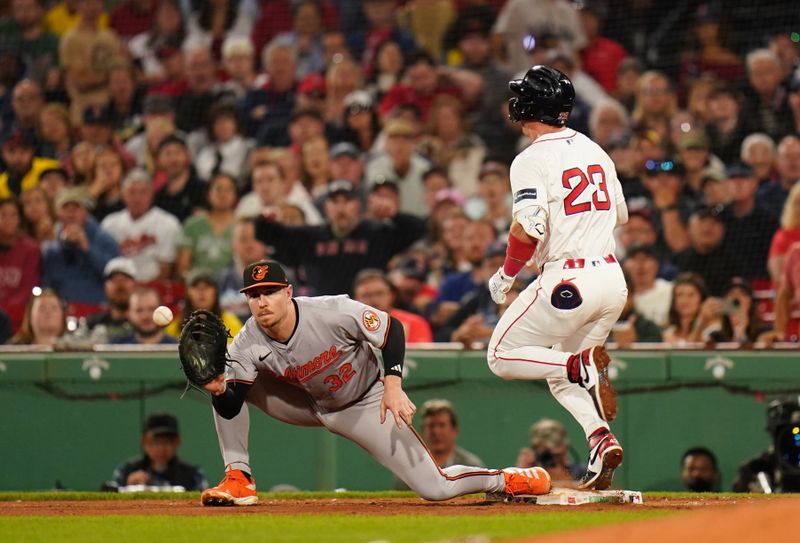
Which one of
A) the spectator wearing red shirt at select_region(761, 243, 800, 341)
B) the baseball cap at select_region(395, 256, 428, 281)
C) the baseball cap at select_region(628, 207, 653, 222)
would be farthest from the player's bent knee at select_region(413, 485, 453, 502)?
the baseball cap at select_region(628, 207, 653, 222)

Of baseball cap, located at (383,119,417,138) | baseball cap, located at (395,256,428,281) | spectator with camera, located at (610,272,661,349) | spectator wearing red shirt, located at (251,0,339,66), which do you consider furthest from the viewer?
spectator wearing red shirt, located at (251,0,339,66)

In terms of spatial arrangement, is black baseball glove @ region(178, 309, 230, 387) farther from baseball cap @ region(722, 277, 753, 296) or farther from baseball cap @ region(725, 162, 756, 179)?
baseball cap @ region(725, 162, 756, 179)

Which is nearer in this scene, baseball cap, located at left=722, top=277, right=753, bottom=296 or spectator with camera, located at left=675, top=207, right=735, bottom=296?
baseball cap, located at left=722, top=277, right=753, bottom=296

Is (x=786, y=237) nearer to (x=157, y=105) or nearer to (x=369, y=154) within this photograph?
(x=369, y=154)

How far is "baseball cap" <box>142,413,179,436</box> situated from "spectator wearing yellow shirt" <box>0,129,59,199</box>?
3941 mm

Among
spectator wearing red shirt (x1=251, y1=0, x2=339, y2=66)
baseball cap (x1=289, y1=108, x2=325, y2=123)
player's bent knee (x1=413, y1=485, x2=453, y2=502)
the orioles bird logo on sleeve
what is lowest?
player's bent knee (x1=413, y1=485, x2=453, y2=502)

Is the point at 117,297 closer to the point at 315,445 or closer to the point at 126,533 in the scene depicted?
the point at 315,445

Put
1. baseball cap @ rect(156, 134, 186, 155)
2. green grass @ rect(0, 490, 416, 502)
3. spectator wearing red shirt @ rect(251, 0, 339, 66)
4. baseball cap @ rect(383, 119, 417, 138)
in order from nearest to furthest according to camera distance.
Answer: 1. green grass @ rect(0, 490, 416, 502)
2. baseball cap @ rect(383, 119, 417, 138)
3. baseball cap @ rect(156, 134, 186, 155)
4. spectator wearing red shirt @ rect(251, 0, 339, 66)

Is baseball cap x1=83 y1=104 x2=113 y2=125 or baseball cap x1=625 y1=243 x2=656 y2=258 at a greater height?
baseball cap x1=83 y1=104 x2=113 y2=125

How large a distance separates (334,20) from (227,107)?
1823 mm

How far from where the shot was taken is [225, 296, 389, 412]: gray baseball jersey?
221 inches

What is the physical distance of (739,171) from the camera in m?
9.59

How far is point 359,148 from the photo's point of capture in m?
11.4

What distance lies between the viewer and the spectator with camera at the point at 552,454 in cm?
776
